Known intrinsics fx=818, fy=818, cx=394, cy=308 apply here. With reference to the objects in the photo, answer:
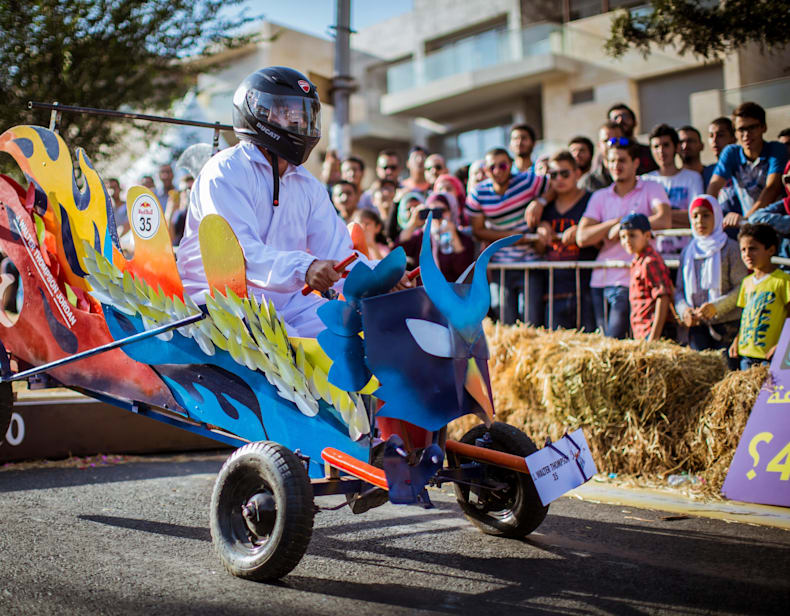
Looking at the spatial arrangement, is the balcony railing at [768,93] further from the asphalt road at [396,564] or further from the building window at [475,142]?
the building window at [475,142]

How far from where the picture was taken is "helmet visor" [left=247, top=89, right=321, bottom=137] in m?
3.76

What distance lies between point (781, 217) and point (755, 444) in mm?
2149

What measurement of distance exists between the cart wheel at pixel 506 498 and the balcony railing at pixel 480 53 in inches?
827

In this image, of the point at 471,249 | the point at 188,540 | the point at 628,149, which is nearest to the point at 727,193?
the point at 628,149

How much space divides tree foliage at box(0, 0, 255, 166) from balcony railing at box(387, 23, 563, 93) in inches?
397

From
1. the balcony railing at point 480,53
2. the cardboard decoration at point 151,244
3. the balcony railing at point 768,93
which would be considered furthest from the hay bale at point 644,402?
the balcony railing at point 480,53

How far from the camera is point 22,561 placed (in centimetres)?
328

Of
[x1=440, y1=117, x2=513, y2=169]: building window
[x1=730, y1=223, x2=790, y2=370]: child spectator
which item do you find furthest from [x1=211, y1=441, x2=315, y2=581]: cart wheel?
[x1=440, y1=117, x2=513, y2=169]: building window

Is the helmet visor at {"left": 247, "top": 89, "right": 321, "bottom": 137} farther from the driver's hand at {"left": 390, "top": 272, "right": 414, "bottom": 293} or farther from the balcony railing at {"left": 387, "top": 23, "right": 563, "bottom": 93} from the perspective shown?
the balcony railing at {"left": 387, "top": 23, "right": 563, "bottom": 93}

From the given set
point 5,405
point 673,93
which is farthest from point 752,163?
point 673,93

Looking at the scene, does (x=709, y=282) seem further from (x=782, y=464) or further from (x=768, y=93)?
(x=768, y=93)

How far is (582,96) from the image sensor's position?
23.2m

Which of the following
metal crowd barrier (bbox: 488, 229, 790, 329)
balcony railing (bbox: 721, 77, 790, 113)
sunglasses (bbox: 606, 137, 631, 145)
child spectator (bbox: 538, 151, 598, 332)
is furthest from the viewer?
balcony railing (bbox: 721, 77, 790, 113)

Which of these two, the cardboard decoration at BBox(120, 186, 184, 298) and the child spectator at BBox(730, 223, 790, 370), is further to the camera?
the child spectator at BBox(730, 223, 790, 370)
